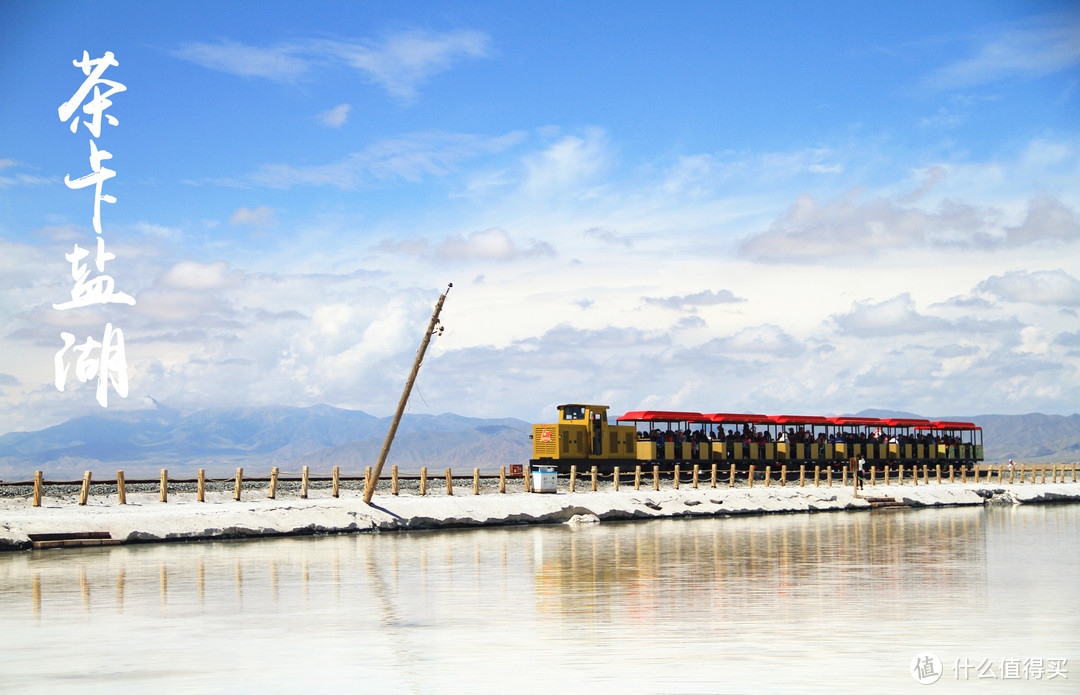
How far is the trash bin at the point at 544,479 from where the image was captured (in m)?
41.5

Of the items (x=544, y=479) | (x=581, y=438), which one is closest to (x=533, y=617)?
(x=544, y=479)

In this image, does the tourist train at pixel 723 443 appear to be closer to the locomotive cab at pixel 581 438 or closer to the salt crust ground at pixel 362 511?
the locomotive cab at pixel 581 438

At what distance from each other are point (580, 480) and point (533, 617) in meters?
32.9

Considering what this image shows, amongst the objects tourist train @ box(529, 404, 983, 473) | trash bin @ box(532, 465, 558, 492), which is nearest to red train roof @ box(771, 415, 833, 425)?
tourist train @ box(529, 404, 983, 473)

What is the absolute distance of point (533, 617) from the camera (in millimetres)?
14531

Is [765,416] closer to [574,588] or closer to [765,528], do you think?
[765,528]

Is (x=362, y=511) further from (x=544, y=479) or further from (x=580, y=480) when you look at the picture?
(x=580, y=480)

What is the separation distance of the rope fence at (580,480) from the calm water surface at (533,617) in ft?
33.8

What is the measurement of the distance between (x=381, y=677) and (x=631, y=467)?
128ft

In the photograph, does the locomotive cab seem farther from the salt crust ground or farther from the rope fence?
the salt crust ground

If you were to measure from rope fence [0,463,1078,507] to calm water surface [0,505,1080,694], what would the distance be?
10.3 m

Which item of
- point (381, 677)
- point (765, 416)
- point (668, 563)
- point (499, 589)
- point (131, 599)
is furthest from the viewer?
point (765, 416)

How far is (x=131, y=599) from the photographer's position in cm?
1670

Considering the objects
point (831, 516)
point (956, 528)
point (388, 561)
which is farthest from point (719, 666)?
point (831, 516)
